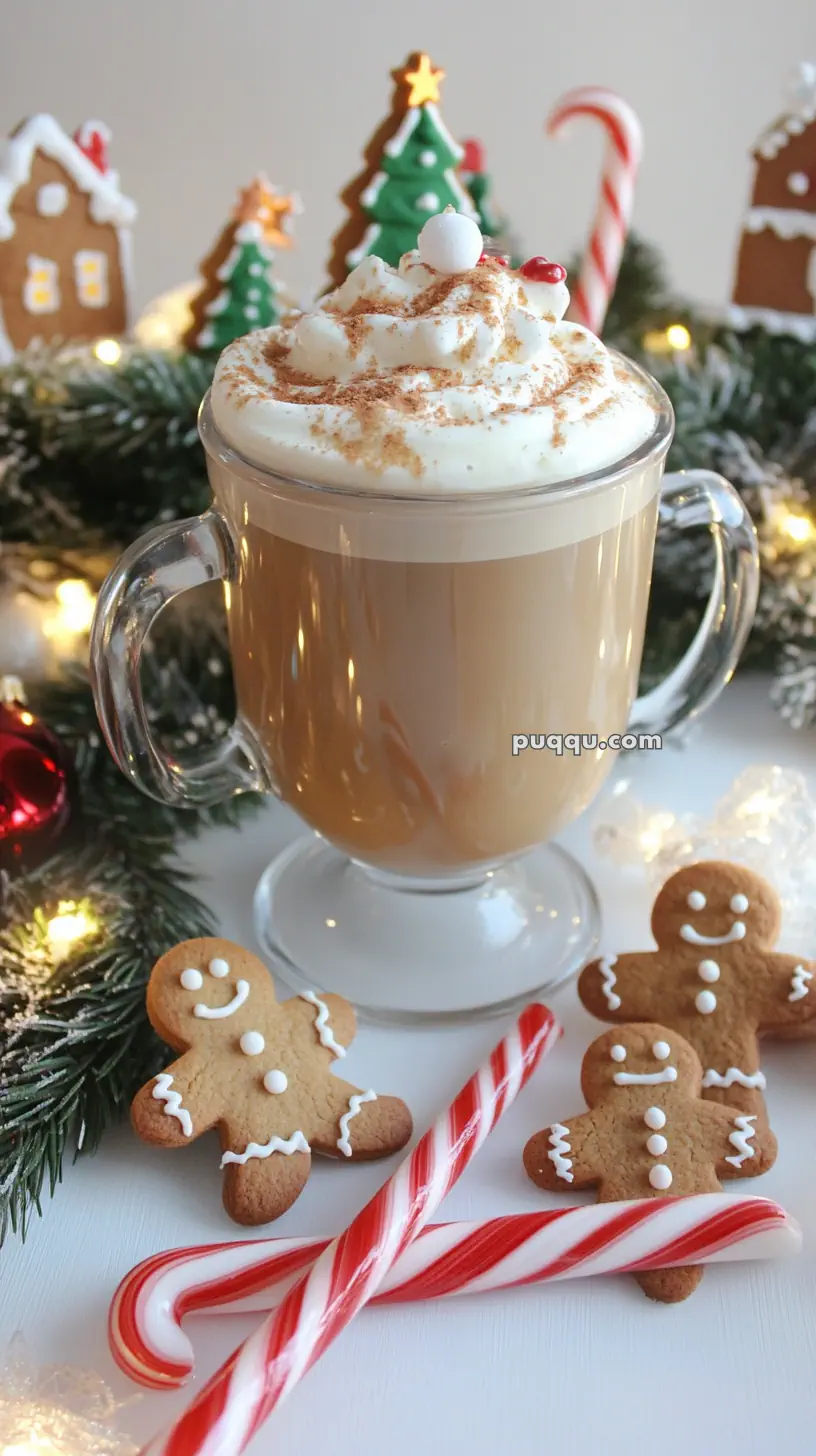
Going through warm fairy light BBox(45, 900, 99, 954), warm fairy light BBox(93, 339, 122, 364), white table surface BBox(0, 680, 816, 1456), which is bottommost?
white table surface BBox(0, 680, 816, 1456)

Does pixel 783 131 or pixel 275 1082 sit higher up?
pixel 783 131

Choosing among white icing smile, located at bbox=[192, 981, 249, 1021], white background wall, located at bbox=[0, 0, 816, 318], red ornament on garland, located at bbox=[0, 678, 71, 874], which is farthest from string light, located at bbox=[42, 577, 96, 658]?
white background wall, located at bbox=[0, 0, 816, 318]

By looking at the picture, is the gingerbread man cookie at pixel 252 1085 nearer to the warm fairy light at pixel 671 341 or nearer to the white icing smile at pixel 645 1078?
the white icing smile at pixel 645 1078

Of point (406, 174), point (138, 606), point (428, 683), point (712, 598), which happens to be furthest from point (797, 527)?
point (138, 606)

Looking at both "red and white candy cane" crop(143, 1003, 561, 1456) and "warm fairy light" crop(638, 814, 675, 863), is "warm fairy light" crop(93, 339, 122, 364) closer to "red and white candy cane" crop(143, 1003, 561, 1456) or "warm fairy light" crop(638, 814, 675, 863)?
"warm fairy light" crop(638, 814, 675, 863)

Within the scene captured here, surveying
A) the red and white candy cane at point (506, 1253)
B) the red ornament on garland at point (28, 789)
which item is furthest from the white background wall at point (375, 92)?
the red and white candy cane at point (506, 1253)

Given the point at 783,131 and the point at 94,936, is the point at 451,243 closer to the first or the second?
the point at 94,936
